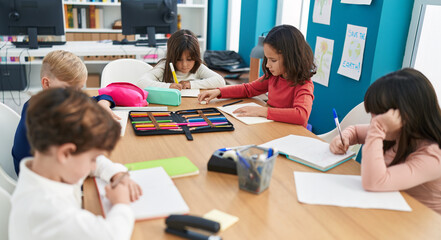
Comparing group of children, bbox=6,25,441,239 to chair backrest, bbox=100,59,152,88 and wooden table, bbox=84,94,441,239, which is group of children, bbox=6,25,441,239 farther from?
chair backrest, bbox=100,59,152,88

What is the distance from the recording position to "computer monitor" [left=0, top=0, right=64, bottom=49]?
330 centimetres

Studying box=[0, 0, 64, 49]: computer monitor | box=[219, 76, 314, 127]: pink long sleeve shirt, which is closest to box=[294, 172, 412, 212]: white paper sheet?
box=[219, 76, 314, 127]: pink long sleeve shirt

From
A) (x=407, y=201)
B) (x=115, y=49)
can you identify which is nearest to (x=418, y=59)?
(x=407, y=201)

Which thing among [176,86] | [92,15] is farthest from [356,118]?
[92,15]

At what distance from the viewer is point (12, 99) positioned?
172 inches

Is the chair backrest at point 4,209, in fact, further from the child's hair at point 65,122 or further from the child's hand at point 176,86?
the child's hand at point 176,86

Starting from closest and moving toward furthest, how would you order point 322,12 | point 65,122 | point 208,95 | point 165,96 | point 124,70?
point 65,122, point 165,96, point 208,95, point 124,70, point 322,12

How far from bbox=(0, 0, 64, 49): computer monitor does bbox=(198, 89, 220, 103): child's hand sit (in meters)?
2.05

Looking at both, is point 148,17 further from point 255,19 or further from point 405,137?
point 405,137

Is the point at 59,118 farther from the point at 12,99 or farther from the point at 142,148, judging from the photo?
the point at 12,99

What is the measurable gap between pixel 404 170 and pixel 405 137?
125mm

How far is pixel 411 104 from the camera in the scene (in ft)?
4.03

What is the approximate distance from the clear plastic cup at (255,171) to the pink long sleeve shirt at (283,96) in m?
0.67

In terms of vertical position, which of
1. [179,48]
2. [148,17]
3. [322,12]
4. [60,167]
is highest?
[322,12]
